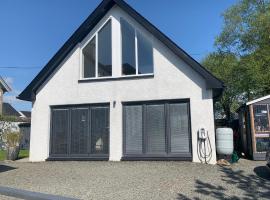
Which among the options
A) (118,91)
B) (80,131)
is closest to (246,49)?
(118,91)

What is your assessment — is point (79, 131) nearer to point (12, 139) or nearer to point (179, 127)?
point (12, 139)

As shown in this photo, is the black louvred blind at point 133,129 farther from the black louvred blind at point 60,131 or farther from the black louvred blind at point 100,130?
the black louvred blind at point 60,131

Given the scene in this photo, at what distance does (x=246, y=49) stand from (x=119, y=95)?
912 inches

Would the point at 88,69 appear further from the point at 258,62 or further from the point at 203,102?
the point at 258,62

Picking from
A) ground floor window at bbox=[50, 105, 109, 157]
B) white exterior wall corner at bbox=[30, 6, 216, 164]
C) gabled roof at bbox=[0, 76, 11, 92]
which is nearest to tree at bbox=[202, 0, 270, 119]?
white exterior wall corner at bbox=[30, 6, 216, 164]

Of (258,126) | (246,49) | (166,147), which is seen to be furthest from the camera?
(246,49)

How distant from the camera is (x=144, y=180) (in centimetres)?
847

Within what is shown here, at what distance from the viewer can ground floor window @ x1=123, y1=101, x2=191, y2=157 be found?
476 inches

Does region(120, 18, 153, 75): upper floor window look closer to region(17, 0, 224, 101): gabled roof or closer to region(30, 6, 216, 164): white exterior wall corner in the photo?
region(30, 6, 216, 164): white exterior wall corner

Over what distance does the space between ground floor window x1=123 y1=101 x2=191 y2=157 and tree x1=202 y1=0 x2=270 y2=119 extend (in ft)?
56.4

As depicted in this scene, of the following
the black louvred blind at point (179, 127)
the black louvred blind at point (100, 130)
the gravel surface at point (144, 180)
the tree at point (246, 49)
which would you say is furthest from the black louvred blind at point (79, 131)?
the tree at point (246, 49)

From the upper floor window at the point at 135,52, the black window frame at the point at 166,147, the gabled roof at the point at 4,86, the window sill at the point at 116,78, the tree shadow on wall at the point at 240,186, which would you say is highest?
the gabled roof at the point at 4,86

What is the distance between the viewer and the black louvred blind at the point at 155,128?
12258 millimetres

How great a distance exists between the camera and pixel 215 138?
12367mm
